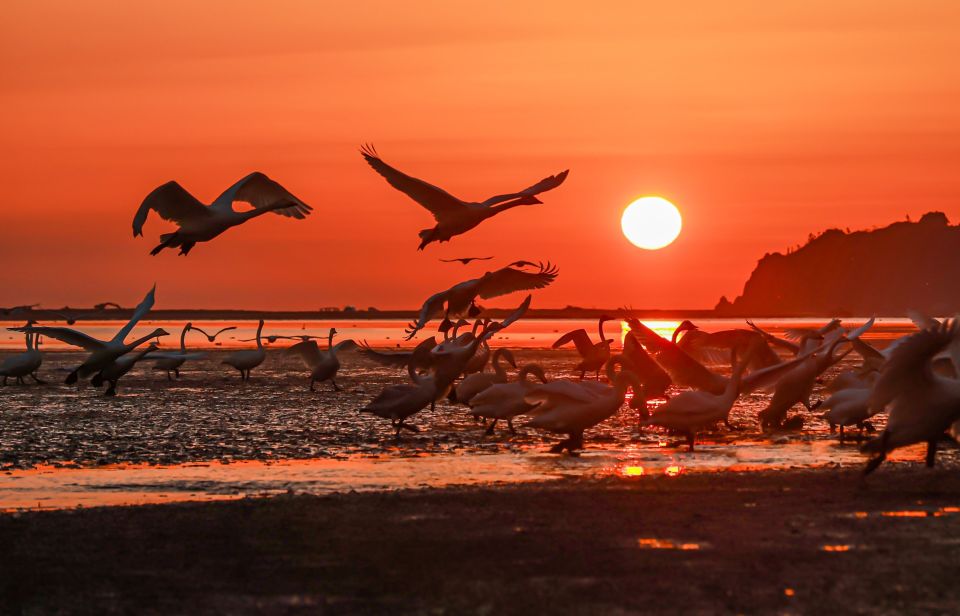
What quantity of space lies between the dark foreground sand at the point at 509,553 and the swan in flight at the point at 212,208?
7.15 meters

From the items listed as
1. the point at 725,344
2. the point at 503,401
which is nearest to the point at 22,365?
the point at 503,401

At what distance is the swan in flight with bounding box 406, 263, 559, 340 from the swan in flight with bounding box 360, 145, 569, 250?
1.47m

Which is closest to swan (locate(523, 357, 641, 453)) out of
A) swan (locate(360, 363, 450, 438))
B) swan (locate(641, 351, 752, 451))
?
swan (locate(641, 351, 752, 451))

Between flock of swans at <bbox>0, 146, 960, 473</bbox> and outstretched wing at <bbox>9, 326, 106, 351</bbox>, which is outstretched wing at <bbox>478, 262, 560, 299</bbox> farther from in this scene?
outstretched wing at <bbox>9, 326, 106, 351</bbox>

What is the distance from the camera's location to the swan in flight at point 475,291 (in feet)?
66.4

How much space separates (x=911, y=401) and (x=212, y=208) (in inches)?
404

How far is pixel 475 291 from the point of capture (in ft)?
68.4

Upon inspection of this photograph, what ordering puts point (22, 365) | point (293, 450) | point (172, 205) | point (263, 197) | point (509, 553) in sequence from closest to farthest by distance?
point (509, 553) → point (293, 450) → point (172, 205) → point (263, 197) → point (22, 365)

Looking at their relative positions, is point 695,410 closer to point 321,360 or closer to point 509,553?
point 509,553

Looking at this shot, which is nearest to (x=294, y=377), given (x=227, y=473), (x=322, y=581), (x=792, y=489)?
(x=227, y=473)

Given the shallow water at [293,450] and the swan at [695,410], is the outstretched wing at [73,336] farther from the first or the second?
the swan at [695,410]

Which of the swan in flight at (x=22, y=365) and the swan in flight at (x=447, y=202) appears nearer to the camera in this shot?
the swan in flight at (x=447, y=202)

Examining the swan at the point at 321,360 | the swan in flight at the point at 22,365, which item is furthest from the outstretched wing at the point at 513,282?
the swan in flight at the point at 22,365

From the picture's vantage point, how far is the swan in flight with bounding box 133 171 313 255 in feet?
58.1
